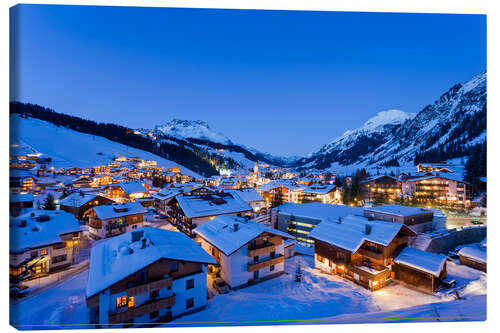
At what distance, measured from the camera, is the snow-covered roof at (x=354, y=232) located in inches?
387

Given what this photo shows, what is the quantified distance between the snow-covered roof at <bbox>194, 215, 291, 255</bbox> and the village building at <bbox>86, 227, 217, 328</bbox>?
1.89 meters

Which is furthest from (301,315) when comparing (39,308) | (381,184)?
(381,184)

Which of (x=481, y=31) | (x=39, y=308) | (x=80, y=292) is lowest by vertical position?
(x=80, y=292)

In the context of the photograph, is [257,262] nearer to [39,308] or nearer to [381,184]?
[39,308]

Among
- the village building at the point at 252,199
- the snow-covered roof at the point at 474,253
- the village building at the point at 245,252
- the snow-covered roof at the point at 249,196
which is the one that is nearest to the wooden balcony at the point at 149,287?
the village building at the point at 245,252

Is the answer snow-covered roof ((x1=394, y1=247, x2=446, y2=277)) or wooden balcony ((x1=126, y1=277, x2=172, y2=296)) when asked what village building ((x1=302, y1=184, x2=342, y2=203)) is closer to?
snow-covered roof ((x1=394, y1=247, x2=446, y2=277))

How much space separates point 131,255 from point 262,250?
5.61 metres

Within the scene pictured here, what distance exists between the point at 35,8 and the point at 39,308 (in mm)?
7887

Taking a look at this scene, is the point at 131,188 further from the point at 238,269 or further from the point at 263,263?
the point at 263,263

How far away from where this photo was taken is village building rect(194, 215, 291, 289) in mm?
9070

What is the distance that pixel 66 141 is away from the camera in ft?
200

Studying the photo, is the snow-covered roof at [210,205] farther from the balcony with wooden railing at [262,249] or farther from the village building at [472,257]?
the village building at [472,257]

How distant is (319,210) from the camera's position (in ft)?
59.7

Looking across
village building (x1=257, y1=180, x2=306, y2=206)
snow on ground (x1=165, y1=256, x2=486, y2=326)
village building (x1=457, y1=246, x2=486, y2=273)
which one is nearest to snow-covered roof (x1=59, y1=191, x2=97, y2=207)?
snow on ground (x1=165, y1=256, x2=486, y2=326)
